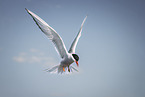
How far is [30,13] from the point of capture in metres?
5.20

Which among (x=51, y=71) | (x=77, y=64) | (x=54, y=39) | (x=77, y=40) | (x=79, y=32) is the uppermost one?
(x=79, y=32)

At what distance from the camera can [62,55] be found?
7078 mm

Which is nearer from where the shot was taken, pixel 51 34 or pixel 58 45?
pixel 51 34

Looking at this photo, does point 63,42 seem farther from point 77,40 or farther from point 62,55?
point 77,40

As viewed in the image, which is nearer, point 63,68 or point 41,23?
point 41,23

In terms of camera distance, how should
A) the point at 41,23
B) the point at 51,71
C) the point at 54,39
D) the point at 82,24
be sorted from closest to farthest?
the point at 41,23 < the point at 54,39 < the point at 51,71 < the point at 82,24

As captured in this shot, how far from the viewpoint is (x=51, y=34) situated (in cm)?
628

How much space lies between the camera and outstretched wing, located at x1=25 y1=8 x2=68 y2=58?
17.9 ft

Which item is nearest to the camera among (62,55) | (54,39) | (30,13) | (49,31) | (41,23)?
(30,13)

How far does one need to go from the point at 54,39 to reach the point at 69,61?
1.18 m

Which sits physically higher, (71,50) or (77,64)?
(71,50)

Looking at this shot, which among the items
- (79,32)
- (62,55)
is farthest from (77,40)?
(62,55)

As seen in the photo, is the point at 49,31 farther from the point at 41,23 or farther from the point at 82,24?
the point at 82,24

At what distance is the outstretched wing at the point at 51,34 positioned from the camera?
5.45 m
